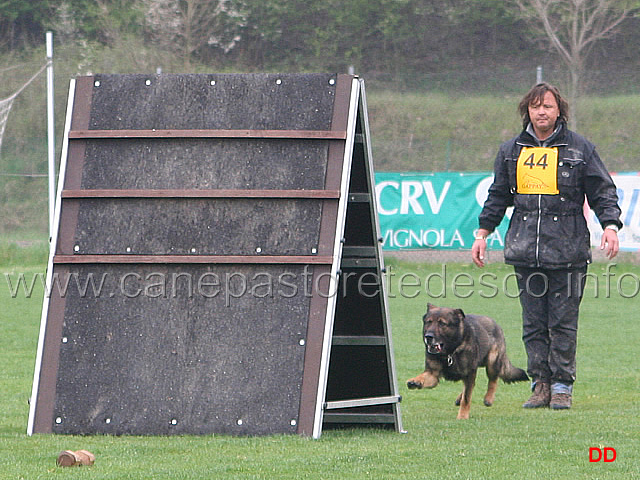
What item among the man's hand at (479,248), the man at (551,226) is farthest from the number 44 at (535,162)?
A: the man's hand at (479,248)

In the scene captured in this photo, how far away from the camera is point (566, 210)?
231 inches

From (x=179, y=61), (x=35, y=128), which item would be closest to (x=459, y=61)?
(x=179, y=61)

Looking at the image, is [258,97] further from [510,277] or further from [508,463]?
[510,277]

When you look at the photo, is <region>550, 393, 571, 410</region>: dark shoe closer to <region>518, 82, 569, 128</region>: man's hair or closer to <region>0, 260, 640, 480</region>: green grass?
<region>0, 260, 640, 480</region>: green grass

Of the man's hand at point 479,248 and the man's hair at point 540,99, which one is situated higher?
the man's hair at point 540,99

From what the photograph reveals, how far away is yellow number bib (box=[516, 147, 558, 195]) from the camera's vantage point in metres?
5.88

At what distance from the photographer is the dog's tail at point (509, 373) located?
6.22m

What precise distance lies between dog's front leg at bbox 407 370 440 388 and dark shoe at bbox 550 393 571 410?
0.68m

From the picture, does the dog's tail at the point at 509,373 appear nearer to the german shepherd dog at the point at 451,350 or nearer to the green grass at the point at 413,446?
the green grass at the point at 413,446

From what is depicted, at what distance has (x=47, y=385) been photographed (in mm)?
4801

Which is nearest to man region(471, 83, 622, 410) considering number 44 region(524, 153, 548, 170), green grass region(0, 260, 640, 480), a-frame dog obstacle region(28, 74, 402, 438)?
number 44 region(524, 153, 548, 170)

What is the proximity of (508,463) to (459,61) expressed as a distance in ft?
90.2

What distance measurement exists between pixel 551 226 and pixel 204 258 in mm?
2069

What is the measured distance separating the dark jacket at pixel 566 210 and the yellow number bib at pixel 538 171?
0.03 m
